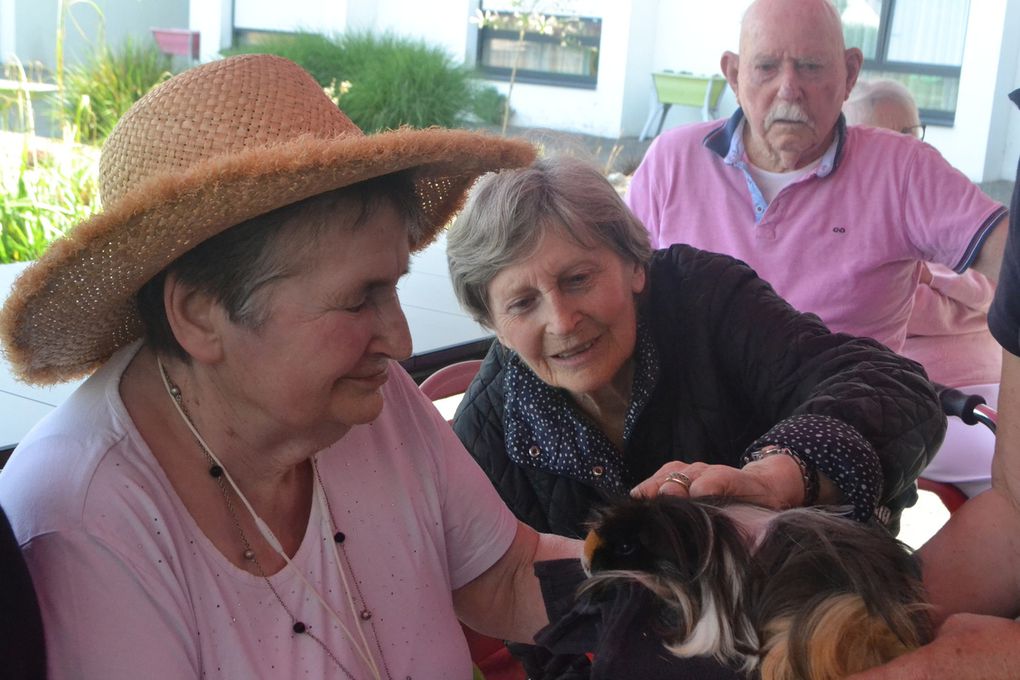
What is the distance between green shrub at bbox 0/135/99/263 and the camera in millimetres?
5934

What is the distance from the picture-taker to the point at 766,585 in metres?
1.36

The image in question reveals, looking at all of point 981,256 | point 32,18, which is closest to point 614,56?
point 32,18

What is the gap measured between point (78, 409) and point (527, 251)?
109 centimetres

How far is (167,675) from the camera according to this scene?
1402 mm

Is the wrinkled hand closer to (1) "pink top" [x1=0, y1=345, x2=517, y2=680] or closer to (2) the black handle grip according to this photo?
(1) "pink top" [x1=0, y1=345, x2=517, y2=680]

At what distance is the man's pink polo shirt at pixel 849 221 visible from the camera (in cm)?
333

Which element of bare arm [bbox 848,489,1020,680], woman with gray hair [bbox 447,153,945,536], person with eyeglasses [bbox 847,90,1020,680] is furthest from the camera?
woman with gray hair [bbox 447,153,945,536]

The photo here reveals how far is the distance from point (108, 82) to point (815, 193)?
321 inches

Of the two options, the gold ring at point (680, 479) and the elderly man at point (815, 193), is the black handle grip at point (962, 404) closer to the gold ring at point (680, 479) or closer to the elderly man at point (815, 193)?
the elderly man at point (815, 193)

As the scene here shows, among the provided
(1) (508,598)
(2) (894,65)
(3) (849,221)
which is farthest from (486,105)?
(1) (508,598)

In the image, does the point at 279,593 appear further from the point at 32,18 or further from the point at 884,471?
the point at 32,18

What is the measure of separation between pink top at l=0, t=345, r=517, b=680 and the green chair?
47.3 feet

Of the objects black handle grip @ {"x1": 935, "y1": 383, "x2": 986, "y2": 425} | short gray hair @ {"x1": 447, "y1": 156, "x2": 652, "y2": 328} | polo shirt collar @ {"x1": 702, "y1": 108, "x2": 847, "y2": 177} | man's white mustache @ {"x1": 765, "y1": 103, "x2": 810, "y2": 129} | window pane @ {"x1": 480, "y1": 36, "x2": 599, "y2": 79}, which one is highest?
window pane @ {"x1": 480, "y1": 36, "x2": 599, "y2": 79}

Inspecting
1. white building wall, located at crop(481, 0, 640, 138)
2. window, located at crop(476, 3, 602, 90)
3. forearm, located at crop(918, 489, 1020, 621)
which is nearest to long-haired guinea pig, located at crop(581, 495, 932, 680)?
forearm, located at crop(918, 489, 1020, 621)
